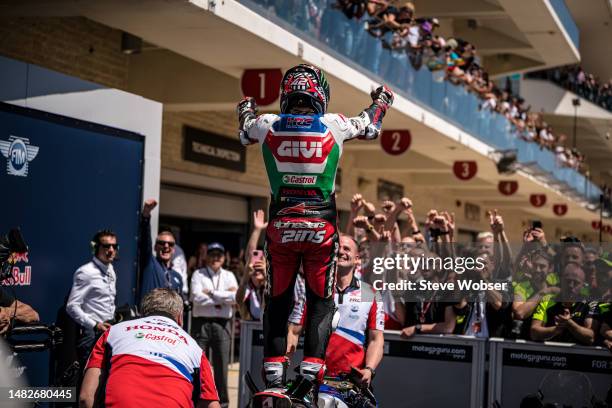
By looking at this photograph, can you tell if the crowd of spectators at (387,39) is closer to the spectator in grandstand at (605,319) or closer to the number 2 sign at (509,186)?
the number 2 sign at (509,186)

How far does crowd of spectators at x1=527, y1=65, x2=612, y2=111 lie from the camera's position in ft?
122

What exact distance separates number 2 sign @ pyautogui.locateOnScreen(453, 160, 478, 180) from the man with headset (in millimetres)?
14261

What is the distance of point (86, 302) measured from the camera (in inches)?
308

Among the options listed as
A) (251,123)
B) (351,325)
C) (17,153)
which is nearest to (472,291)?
(351,325)

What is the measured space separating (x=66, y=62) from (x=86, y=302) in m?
5.04

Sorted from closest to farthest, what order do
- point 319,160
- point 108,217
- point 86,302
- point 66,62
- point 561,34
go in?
point 319,160 < point 86,302 < point 108,217 < point 66,62 < point 561,34

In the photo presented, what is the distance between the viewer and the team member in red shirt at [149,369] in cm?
412

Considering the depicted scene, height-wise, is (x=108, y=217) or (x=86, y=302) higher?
(x=108, y=217)

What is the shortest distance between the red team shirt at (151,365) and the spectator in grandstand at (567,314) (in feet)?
10.5

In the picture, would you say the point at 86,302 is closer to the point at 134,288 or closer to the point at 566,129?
the point at 134,288

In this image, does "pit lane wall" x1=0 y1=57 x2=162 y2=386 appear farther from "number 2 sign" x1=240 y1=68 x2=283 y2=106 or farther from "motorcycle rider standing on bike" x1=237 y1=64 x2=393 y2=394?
"motorcycle rider standing on bike" x1=237 y1=64 x2=393 y2=394

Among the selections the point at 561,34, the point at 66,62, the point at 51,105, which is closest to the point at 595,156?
the point at 561,34

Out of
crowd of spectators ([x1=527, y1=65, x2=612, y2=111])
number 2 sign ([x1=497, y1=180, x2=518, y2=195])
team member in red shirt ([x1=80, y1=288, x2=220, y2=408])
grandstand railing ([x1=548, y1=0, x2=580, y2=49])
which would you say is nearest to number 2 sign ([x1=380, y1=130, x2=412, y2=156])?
grandstand railing ([x1=548, y1=0, x2=580, y2=49])

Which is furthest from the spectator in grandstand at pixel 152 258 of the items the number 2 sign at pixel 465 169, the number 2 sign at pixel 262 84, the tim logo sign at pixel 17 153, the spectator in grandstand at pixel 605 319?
the number 2 sign at pixel 465 169
